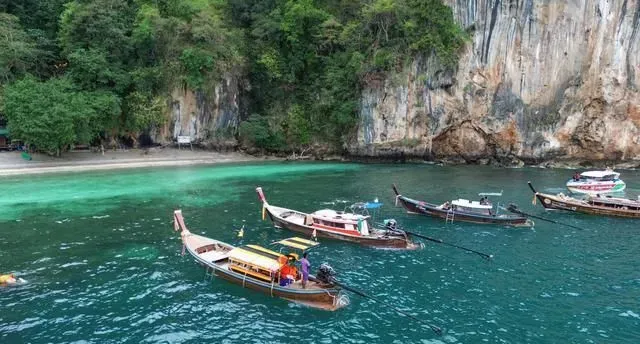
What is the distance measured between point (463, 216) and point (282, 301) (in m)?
16.7

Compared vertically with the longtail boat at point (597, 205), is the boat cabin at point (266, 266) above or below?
below

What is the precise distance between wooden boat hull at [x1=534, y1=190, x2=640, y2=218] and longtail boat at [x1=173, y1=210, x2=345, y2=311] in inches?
856

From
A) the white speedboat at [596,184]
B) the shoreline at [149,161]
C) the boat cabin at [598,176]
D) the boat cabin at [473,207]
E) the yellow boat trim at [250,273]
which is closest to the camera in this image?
the yellow boat trim at [250,273]

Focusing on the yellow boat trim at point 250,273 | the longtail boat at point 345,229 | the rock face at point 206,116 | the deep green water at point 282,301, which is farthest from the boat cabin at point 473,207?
the rock face at point 206,116

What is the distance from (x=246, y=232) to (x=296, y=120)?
42.6 metres

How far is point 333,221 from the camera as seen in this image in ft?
84.0

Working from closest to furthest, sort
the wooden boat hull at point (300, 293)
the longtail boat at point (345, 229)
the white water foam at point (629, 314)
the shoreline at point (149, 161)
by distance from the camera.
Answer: the white water foam at point (629, 314) < the wooden boat hull at point (300, 293) < the longtail boat at point (345, 229) < the shoreline at point (149, 161)

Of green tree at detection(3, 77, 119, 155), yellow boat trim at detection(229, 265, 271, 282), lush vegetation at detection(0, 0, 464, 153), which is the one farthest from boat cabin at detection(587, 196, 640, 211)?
green tree at detection(3, 77, 119, 155)

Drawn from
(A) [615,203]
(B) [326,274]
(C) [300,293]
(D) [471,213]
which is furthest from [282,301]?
(A) [615,203]

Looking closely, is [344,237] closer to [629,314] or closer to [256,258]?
[256,258]

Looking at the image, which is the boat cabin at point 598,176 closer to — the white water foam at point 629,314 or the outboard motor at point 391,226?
the outboard motor at point 391,226

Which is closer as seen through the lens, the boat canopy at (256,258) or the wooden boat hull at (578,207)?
the boat canopy at (256,258)

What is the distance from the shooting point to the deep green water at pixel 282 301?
49.8ft

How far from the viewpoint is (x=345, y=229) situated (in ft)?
83.0
